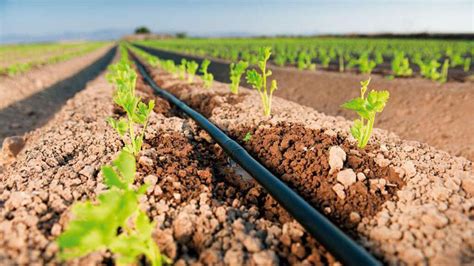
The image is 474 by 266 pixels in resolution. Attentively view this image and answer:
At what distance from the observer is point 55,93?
10289 mm

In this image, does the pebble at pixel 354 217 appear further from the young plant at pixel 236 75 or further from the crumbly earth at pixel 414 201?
the young plant at pixel 236 75

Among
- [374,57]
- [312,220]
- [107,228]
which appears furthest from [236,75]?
[374,57]

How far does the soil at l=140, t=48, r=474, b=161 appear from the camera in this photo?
5.32m

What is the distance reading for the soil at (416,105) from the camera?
5.32 metres

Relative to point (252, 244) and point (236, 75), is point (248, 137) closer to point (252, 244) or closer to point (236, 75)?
point (252, 244)

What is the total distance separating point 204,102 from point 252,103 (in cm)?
85

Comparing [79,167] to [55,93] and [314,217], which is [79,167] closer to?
[314,217]

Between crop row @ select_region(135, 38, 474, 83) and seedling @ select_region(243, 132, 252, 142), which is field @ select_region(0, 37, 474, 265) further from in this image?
crop row @ select_region(135, 38, 474, 83)

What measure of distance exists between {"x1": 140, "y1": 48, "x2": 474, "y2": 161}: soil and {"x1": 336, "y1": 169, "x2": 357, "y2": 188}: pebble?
3167 millimetres

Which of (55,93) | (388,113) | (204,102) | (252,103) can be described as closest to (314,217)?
(252,103)

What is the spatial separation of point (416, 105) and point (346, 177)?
4.57 m

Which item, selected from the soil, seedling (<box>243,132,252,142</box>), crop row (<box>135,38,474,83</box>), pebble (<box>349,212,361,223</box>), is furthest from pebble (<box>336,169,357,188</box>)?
the soil

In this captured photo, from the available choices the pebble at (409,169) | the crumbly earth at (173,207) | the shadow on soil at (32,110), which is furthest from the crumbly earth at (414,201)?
the shadow on soil at (32,110)

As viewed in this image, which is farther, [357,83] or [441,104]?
[357,83]
